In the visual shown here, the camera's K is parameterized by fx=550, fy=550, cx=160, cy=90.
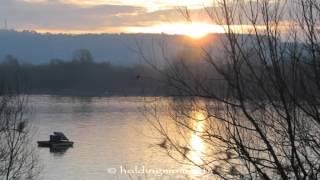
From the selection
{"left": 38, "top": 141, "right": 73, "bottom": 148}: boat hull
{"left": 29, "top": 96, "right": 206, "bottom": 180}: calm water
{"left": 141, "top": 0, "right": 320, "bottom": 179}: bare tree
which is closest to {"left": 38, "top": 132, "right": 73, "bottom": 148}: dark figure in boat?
{"left": 38, "top": 141, "right": 73, "bottom": 148}: boat hull

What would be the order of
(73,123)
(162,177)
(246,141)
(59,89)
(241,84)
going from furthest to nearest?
(59,89), (73,123), (162,177), (246,141), (241,84)

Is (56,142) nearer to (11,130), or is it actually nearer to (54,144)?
(54,144)

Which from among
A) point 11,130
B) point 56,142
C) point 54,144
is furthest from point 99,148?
point 11,130

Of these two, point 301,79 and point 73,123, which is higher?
point 73,123

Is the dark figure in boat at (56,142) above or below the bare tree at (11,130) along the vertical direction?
above

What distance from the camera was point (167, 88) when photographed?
18.7 ft

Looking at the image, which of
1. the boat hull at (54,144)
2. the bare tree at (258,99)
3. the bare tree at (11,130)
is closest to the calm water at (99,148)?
the boat hull at (54,144)

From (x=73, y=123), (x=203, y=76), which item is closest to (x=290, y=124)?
(x=203, y=76)

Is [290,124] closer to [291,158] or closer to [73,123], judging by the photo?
[291,158]

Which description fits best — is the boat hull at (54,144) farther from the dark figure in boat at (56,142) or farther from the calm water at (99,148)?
the calm water at (99,148)

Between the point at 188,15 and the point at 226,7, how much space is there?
0.42m

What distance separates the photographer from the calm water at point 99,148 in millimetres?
31016

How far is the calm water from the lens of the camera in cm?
Answer: 3102

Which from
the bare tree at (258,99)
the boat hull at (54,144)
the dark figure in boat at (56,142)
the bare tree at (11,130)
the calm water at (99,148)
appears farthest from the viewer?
the boat hull at (54,144)
